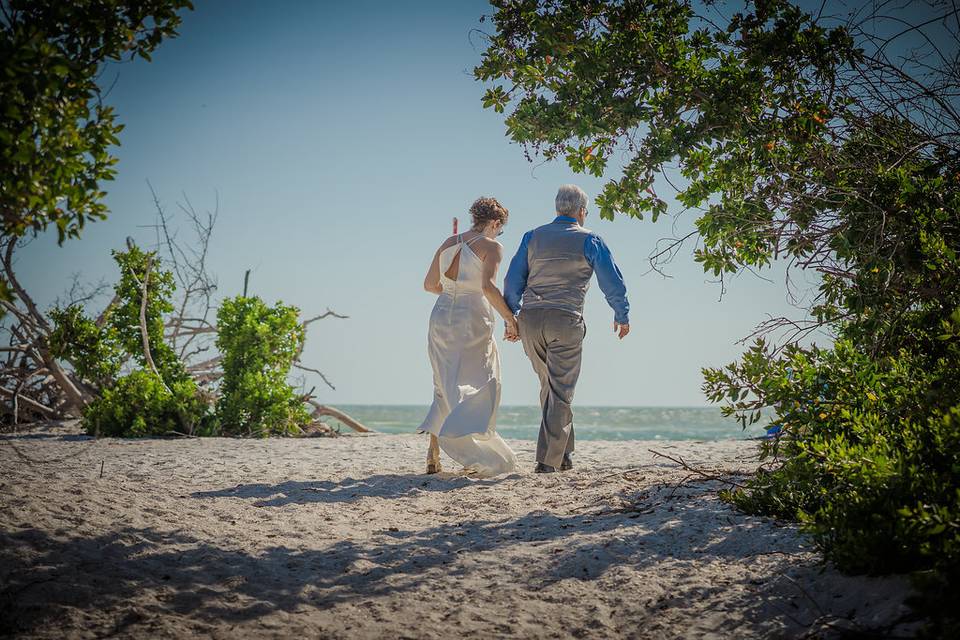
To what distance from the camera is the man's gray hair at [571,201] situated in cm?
643

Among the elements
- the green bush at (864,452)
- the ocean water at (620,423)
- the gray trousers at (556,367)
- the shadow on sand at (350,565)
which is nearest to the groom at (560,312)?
the gray trousers at (556,367)

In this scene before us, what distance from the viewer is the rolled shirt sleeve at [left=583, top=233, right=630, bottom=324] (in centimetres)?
620

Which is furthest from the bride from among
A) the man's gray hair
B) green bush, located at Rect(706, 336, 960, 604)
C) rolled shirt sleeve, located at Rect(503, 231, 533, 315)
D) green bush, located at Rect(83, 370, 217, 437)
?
green bush, located at Rect(83, 370, 217, 437)

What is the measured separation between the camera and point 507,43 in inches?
212

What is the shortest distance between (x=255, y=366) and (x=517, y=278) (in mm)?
4618

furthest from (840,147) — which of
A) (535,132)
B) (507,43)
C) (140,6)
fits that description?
(140,6)

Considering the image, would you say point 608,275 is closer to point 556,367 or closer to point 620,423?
point 556,367

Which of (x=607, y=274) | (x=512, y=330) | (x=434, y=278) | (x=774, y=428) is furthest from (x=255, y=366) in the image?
(x=774, y=428)

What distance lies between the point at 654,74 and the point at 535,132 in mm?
1080

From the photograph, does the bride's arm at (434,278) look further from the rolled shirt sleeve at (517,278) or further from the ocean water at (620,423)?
the ocean water at (620,423)

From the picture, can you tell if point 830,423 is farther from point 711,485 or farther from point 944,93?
point 944,93

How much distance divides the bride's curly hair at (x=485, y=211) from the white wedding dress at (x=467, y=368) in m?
0.25

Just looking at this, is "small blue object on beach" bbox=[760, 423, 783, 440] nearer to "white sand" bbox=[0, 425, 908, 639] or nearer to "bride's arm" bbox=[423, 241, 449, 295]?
"white sand" bbox=[0, 425, 908, 639]

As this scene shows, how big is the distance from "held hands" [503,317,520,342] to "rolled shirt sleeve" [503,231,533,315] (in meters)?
0.13
